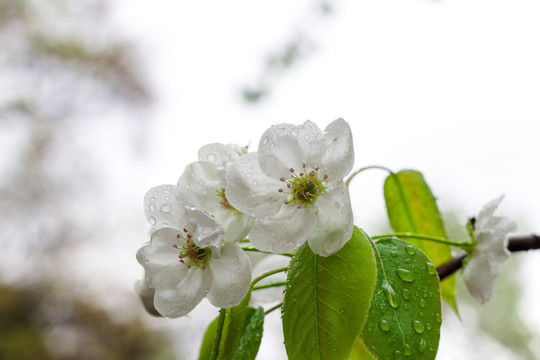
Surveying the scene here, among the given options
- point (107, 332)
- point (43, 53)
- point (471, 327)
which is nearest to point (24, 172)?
point (43, 53)

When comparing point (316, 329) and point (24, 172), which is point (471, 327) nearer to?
point (24, 172)

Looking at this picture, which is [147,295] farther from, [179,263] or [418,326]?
[418,326]

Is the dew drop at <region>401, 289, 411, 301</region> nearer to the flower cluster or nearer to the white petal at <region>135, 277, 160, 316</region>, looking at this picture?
the flower cluster

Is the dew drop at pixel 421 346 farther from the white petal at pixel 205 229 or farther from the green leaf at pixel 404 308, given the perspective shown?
the white petal at pixel 205 229

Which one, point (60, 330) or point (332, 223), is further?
point (60, 330)

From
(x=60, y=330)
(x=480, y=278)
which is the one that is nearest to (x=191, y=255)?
(x=480, y=278)

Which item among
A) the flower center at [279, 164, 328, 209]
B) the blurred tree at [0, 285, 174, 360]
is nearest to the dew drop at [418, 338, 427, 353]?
the flower center at [279, 164, 328, 209]

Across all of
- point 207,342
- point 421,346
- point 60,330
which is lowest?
point 421,346
